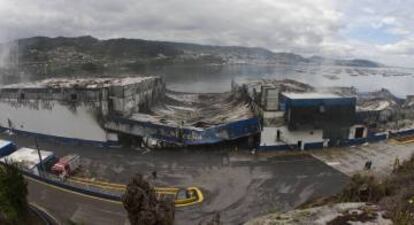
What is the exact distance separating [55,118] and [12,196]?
20564mm

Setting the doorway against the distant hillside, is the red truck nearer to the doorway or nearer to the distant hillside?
the doorway

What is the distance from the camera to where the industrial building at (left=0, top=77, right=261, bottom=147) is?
119 feet

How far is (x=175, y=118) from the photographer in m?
44.3

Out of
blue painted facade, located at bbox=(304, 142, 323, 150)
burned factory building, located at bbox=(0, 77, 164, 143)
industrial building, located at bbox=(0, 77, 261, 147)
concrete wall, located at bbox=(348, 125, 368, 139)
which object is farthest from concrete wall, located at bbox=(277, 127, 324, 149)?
burned factory building, located at bbox=(0, 77, 164, 143)

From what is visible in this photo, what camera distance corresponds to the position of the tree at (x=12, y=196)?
2011 cm

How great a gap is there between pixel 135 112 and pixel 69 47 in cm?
14205

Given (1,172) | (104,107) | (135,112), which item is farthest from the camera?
(135,112)

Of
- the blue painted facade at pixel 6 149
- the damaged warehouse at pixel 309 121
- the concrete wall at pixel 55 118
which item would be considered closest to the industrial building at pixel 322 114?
the damaged warehouse at pixel 309 121

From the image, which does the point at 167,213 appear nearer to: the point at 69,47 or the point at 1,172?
the point at 1,172

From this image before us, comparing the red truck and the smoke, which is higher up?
the smoke

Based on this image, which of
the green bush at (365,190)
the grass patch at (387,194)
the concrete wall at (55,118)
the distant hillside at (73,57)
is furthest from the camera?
the distant hillside at (73,57)

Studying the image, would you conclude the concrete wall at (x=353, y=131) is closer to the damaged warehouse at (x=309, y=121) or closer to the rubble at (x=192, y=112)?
the damaged warehouse at (x=309, y=121)

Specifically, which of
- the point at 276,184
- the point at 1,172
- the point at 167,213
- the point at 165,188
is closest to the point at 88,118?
the point at 165,188

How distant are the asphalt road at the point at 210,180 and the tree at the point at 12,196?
3.26 m
